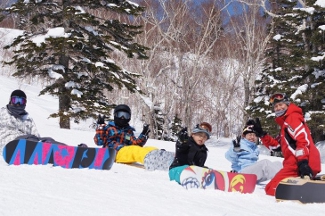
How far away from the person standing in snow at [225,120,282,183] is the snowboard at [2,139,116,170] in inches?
68.2

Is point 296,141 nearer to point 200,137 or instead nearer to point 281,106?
point 281,106

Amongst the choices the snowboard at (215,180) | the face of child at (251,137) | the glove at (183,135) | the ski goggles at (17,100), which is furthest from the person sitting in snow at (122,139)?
the snowboard at (215,180)

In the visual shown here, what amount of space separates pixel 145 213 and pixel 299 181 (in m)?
2.00

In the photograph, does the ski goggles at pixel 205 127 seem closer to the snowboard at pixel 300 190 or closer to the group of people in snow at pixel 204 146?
the group of people in snow at pixel 204 146

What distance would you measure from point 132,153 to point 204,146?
127 centimetres

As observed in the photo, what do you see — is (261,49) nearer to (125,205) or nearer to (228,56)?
(228,56)

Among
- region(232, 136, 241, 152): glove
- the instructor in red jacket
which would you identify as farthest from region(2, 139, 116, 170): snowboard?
the instructor in red jacket

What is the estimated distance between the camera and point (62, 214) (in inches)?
104

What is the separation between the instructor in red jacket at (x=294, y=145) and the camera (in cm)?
447

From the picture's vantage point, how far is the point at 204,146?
17.0ft

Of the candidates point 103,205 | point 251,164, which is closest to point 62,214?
point 103,205

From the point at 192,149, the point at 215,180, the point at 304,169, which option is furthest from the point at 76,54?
the point at 304,169

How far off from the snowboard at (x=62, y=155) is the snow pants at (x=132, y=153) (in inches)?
29.3

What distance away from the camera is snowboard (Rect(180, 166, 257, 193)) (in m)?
4.30
